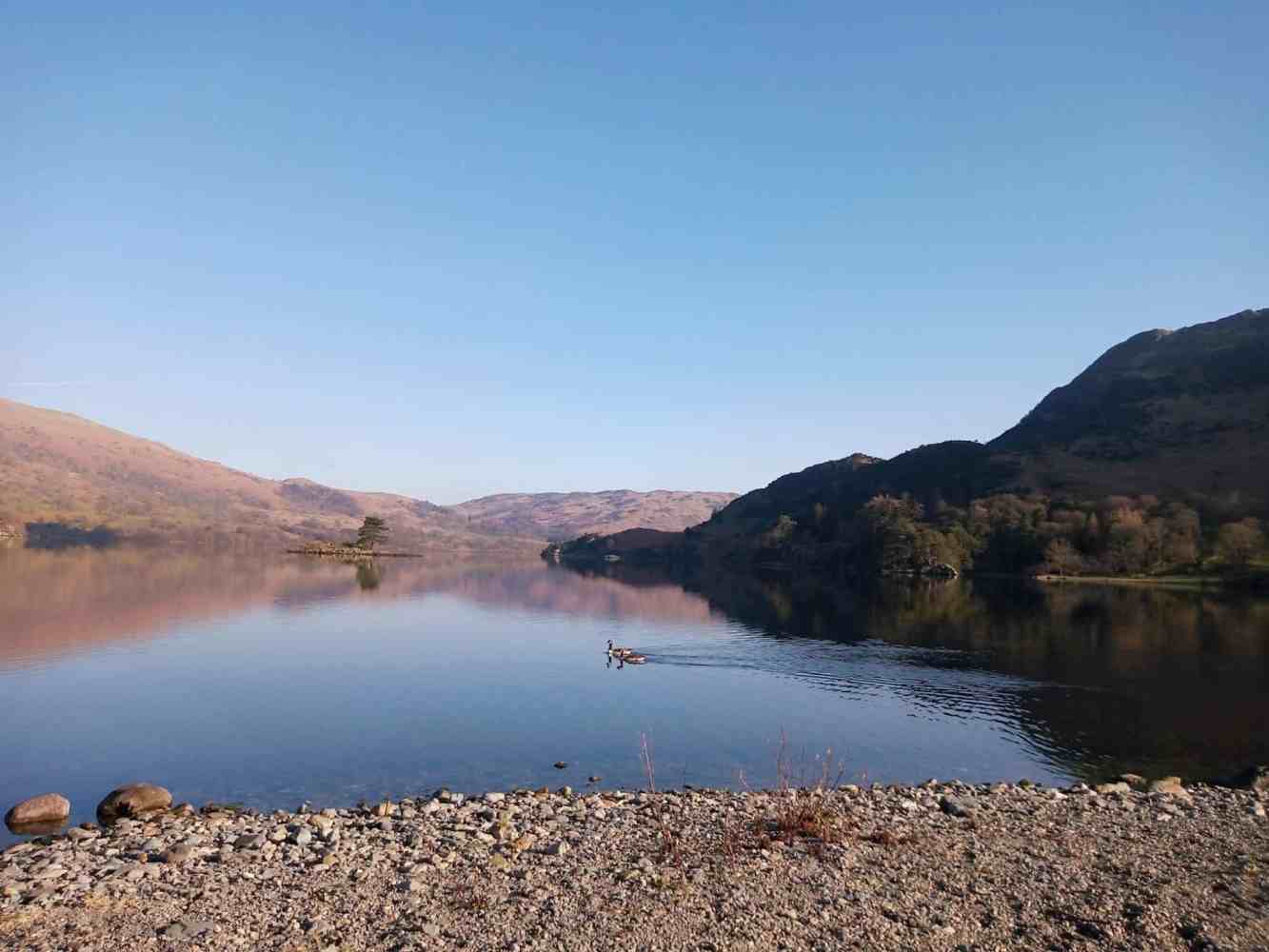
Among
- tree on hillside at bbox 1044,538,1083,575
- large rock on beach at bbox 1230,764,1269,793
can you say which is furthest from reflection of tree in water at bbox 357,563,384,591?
tree on hillside at bbox 1044,538,1083,575

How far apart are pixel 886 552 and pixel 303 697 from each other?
128 m

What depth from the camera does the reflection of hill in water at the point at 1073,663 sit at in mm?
34875

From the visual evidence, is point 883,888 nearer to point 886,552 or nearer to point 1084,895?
point 1084,895

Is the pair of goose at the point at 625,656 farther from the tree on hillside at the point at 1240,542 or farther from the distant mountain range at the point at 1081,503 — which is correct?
the tree on hillside at the point at 1240,542

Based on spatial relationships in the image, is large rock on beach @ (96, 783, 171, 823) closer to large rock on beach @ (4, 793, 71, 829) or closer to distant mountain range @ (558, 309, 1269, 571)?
large rock on beach @ (4, 793, 71, 829)

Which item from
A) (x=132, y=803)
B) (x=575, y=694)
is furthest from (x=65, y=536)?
(x=132, y=803)

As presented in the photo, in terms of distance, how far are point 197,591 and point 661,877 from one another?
89.3 m

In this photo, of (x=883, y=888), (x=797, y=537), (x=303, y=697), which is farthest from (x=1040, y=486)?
(x=883, y=888)

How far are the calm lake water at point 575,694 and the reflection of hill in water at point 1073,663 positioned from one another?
256mm

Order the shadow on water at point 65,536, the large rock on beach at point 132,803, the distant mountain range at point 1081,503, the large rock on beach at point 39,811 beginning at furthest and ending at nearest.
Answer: the shadow on water at point 65,536 → the distant mountain range at point 1081,503 → the large rock on beach at point 132,803 → the large rock on beach at point 39,811

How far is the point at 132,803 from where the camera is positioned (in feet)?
75.4

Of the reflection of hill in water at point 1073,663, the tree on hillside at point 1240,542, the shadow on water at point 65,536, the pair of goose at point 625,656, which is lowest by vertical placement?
the reflection of hill in water at point 1073,663

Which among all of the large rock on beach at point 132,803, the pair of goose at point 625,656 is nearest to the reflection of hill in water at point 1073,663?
the pair of goose at point 625,656

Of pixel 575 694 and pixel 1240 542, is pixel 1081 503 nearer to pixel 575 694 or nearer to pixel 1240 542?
pixel 1240 542
